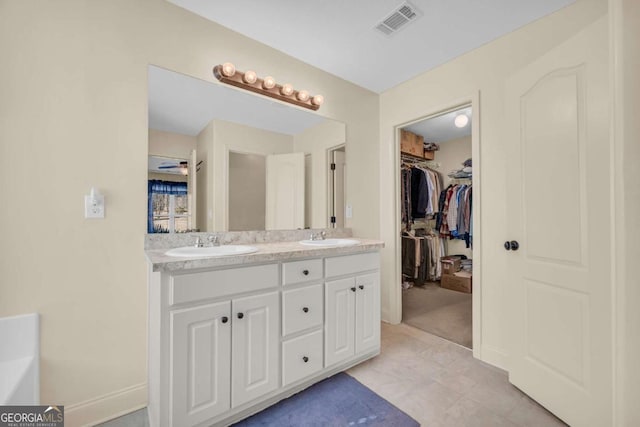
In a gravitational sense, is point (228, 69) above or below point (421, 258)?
above

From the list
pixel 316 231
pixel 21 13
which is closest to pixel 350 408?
pixel 316 231

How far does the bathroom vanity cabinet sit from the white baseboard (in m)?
0.10

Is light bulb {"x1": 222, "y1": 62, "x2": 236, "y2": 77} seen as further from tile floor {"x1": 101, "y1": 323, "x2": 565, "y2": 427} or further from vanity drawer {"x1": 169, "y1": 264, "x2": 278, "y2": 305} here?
tile floor {"x1": 101, "y1": 323, "x2": 565, "y2": 427}

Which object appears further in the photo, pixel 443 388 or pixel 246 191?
pixel 246 191

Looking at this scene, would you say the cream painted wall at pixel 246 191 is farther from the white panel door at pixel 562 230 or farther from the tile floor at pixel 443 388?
the white panel door at pixel 562 230

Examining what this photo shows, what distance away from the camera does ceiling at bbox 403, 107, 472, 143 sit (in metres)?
3.64

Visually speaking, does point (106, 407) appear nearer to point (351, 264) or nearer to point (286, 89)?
point (351, 264)

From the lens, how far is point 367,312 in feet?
6.41

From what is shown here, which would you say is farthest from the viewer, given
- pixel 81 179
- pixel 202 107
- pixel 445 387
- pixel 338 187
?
pixel 338 187

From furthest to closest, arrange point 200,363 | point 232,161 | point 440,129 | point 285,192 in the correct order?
point 440,129, point 285,192, point 232,161, point 200,363

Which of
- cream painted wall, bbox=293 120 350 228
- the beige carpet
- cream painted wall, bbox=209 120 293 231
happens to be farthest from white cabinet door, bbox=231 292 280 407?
the beige carpet

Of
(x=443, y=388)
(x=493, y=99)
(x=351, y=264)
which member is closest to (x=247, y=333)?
(x=351, y=264)

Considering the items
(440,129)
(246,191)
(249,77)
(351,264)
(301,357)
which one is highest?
(440,129)

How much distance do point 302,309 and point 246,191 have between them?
0.93m
